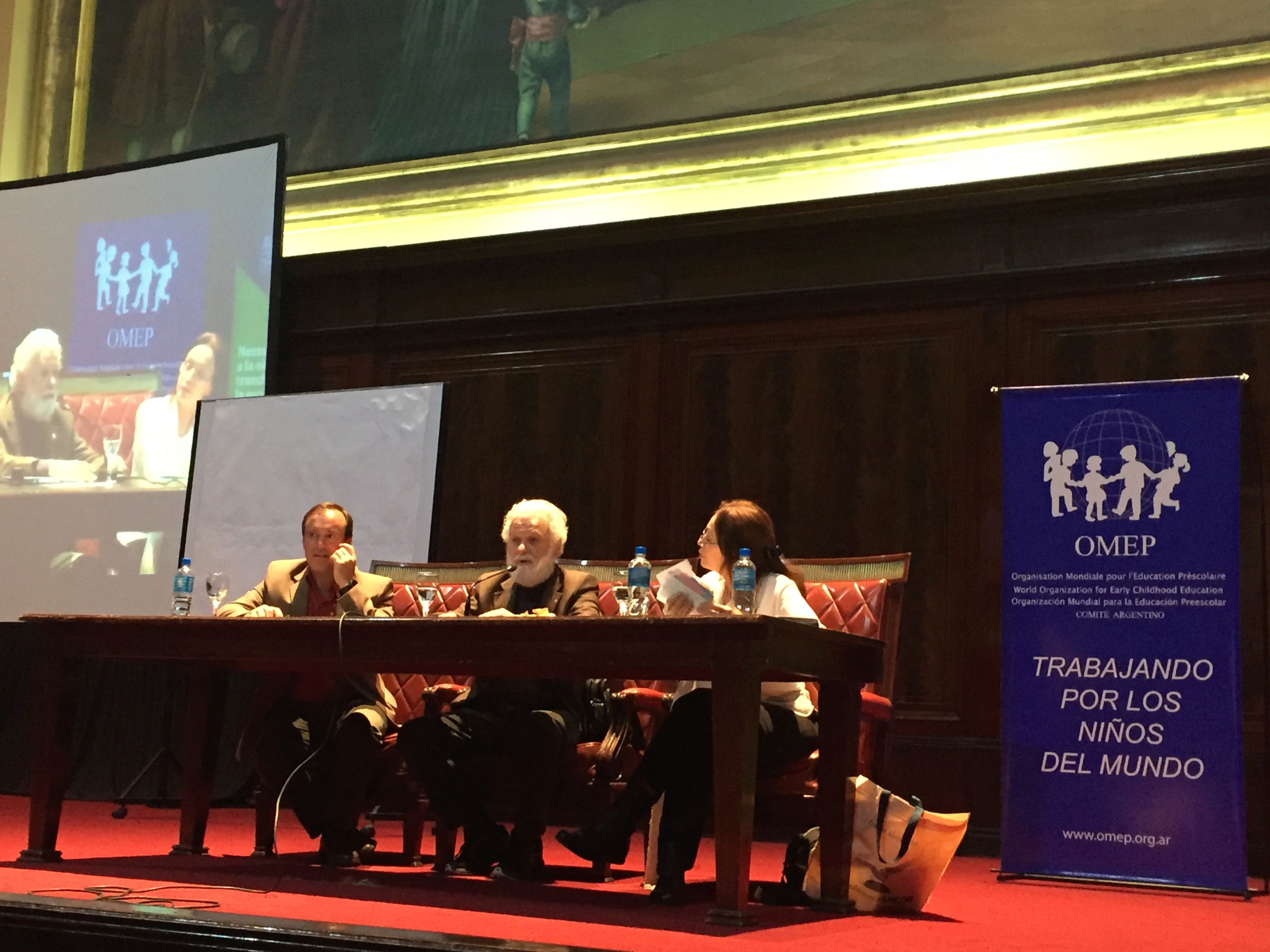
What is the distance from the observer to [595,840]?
358cm

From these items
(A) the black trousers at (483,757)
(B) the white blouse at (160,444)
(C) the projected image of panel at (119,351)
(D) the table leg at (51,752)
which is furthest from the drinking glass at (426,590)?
(B) the white blouse at (160,444)

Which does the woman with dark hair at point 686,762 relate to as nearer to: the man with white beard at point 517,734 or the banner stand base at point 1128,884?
the man with white beard at point 517,734

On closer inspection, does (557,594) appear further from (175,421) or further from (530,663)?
(175,421)

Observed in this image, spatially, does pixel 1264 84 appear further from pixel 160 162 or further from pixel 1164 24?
pixel 160 162

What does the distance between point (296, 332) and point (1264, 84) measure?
4.62 meters

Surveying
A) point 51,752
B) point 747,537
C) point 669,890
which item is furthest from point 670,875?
point 51,752

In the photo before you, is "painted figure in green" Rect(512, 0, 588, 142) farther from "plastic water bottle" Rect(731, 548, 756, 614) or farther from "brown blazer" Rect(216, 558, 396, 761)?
"plastic water bottle" Rect(731, 548, 756, 614)

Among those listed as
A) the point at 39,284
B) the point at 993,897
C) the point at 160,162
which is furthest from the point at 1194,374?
the point at 39,284

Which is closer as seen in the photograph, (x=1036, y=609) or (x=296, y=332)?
(x=1036, y=609)

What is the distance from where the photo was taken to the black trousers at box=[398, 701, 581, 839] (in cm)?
388

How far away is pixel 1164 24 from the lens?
613 cm

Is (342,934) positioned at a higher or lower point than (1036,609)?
lower

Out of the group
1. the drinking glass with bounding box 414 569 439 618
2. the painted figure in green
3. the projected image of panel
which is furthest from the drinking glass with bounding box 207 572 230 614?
the painted figure in green

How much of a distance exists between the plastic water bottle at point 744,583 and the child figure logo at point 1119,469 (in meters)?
1.52
